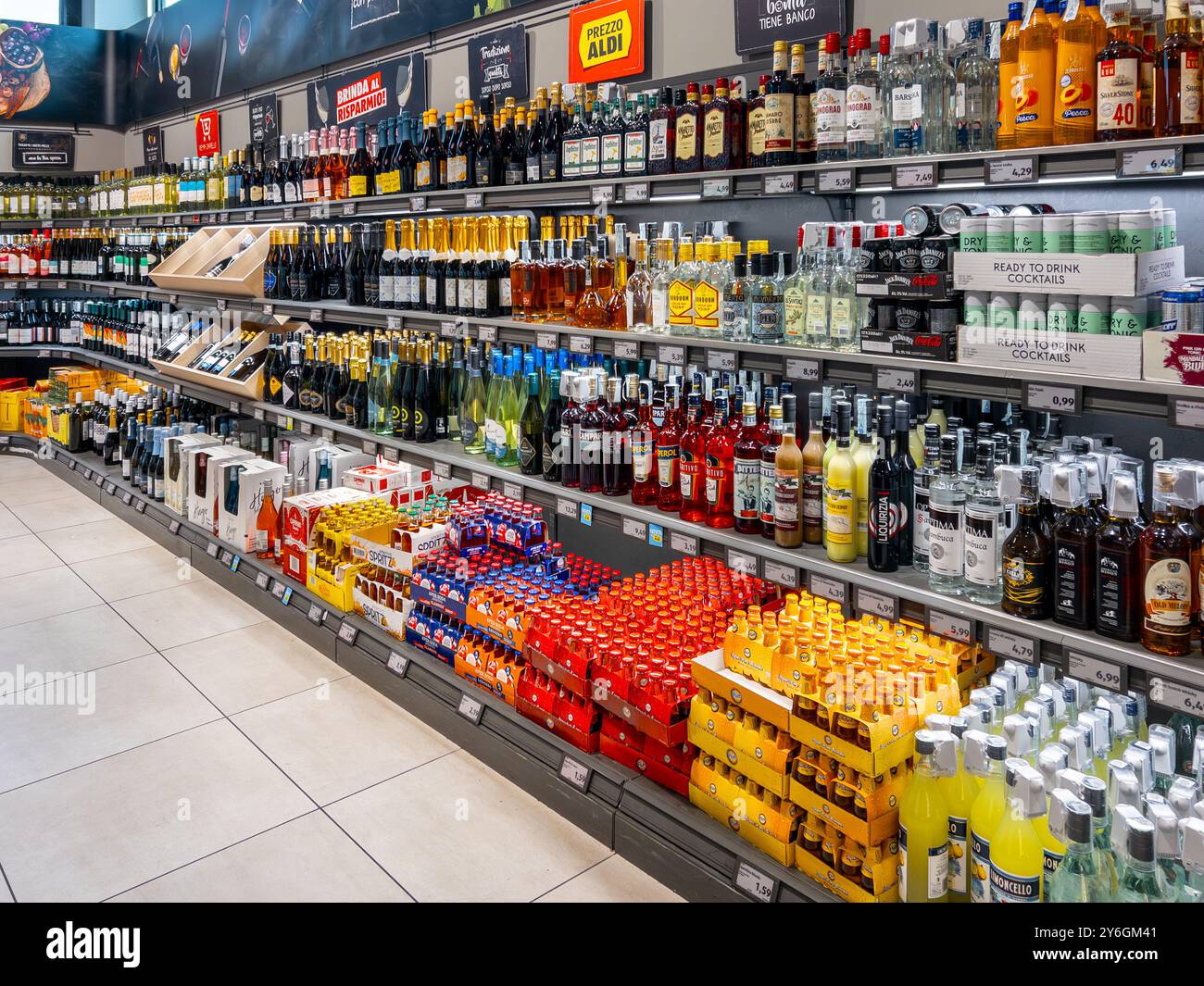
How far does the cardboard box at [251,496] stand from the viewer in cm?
455

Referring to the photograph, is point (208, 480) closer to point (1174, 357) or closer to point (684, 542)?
point (684, 542)

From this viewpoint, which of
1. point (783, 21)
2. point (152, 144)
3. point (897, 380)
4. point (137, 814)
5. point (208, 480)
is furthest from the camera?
point (152, 144)

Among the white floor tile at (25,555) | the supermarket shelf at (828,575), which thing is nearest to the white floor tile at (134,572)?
the white floor tile at (25,555)

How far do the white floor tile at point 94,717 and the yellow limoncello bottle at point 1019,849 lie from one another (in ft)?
8.92

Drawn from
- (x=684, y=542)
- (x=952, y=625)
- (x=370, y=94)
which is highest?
(x=370, y=94)

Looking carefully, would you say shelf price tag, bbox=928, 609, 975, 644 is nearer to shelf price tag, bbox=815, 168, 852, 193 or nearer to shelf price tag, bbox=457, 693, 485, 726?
shelf price tag, bbox=815, 168, 852, 193

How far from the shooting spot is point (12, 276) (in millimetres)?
7977

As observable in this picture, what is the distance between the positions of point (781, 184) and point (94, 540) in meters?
4.85

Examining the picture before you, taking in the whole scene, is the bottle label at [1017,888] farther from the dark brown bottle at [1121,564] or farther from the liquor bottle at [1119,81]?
the liquor bottle at [1119,81]

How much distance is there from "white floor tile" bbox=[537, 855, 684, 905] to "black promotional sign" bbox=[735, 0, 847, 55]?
8.47 ft

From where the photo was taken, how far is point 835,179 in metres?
2.11

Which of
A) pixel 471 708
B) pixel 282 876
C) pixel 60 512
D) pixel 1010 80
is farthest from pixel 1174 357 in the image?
pixel 60 512

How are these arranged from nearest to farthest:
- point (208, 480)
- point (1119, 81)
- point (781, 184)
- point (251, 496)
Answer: point (1119, 81), point (781, 184), point (251, 496), point (208, 480)
